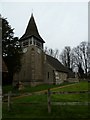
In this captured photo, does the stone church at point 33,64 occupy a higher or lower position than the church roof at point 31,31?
lower

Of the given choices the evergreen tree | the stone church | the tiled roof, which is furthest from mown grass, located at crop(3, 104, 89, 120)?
the tiled roof

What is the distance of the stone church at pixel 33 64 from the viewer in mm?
40719

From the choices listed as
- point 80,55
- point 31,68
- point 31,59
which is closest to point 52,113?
point 31,68

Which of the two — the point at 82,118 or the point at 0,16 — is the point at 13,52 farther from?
the point at 82,118

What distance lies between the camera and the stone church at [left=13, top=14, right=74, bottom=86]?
40719 mm

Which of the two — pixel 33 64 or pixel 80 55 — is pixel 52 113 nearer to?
pixel 33 64

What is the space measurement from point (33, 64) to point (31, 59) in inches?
43.5

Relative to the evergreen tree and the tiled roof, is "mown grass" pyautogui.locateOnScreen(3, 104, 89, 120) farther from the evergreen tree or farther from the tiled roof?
the tiled roof

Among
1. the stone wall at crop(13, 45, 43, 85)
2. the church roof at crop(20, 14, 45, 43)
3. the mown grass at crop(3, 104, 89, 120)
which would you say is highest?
the church roof at crop(20, 14, 45, 43)

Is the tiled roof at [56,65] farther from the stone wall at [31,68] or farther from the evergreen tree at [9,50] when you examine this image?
the evergreen tree at [9,50]

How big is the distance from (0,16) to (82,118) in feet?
69.1

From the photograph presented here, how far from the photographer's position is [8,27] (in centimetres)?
2917

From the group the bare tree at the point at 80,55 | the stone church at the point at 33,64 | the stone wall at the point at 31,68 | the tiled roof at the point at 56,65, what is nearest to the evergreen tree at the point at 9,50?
the stone wall at the point at 31,68

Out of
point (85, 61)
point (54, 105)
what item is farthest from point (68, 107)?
point (85, 61)
